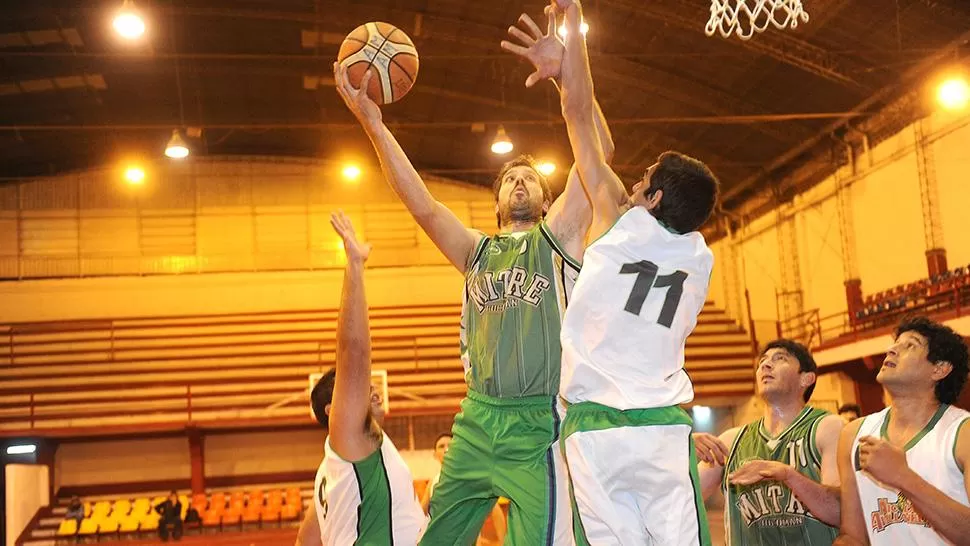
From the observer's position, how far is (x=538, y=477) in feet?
12.4

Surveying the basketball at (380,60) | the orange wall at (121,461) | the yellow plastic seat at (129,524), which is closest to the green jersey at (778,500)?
the basketball at (380,60)

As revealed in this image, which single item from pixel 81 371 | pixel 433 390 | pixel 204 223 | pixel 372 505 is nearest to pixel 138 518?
pixel 81 371

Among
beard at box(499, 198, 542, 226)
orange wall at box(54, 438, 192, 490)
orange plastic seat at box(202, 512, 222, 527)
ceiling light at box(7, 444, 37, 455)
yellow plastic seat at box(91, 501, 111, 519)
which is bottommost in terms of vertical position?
orange plastic seat at box(202, 512, 222, 527)

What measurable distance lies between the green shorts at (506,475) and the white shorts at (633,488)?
0.45 m

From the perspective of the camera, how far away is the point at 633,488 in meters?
3.25

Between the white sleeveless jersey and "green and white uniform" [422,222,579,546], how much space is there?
20.3 inches

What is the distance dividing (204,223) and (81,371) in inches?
196

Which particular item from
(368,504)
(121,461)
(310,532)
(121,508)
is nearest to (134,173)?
(121,461)

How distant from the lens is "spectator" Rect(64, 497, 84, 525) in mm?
16812

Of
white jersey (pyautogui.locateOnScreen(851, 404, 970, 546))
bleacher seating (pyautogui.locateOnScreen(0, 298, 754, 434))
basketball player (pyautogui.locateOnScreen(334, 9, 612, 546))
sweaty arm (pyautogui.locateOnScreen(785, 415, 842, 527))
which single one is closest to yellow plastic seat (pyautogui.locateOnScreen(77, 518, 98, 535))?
bleacher seating (pyautogui.locateOnScreen(0, 298, 754, 434))

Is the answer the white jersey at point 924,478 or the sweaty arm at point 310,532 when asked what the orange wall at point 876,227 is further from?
the sweaty arm at point 310,532

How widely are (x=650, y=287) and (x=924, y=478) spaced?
1.52 m

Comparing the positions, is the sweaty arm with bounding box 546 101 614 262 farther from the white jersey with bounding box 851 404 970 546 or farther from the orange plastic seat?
the orange plastic seat

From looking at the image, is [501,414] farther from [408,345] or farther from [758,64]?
[408,345]
